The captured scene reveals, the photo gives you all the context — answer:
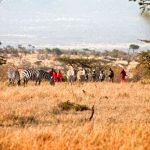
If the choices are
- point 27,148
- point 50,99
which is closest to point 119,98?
point 50,99

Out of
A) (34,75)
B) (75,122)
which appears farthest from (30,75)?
(75,122)

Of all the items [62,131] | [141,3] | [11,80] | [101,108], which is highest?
[141,3]

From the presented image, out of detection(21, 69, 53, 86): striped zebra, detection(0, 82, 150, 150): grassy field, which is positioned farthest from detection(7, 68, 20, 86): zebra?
detection(0, 82, 150, 150): grassy field

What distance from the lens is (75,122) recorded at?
15.7m

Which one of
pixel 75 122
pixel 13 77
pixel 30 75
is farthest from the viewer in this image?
pixel 30 75

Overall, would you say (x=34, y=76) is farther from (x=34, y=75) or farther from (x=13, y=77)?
(x=13, y=77)

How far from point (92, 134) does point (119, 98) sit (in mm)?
16077

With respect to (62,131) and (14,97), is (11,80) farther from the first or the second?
(62,131)

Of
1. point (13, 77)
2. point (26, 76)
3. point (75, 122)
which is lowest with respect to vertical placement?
point (13, 77)

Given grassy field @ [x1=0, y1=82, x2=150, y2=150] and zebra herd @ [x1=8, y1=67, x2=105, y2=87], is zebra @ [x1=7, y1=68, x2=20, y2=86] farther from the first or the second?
grassy field @ [x1=0, y1=82, x2=150, y2=150]

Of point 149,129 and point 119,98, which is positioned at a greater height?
point 149,129

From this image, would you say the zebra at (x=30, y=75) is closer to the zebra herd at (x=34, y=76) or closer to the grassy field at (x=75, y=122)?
the zebra herd at (x=34, y=76)

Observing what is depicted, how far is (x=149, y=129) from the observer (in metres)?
10.3

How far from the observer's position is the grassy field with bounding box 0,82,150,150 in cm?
902
